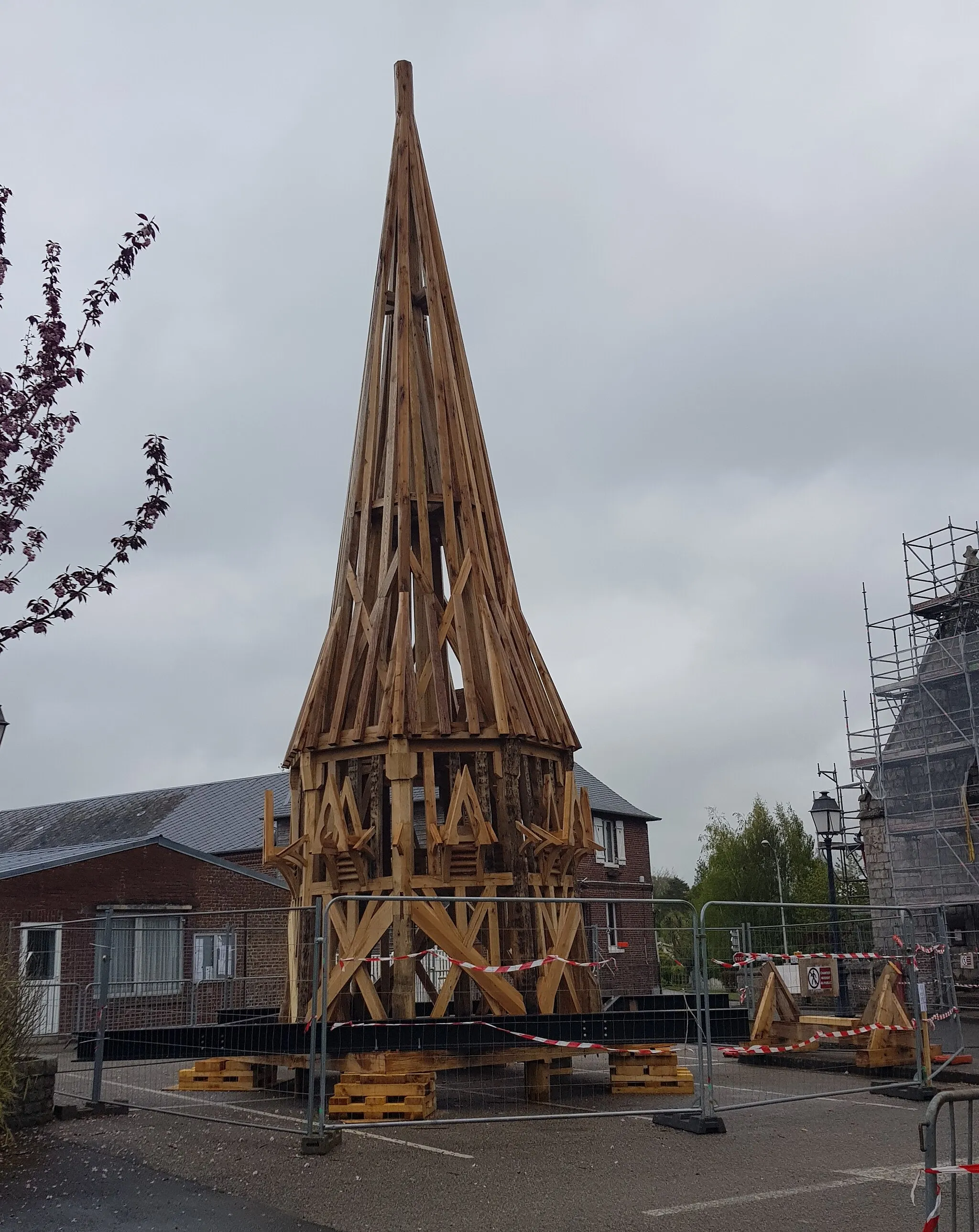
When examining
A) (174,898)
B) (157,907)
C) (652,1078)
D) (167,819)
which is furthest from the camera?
(167,819)

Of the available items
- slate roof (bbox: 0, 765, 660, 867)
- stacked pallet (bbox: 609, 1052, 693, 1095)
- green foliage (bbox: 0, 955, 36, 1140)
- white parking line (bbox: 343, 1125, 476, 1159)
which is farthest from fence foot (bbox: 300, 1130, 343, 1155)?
slate roof (bbox: 0, 765, 660, 867)

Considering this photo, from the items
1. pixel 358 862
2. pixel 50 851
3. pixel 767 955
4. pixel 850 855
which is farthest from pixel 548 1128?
pixel 850 855

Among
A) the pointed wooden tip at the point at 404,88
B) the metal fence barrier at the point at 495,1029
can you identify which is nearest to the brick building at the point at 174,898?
the metal fence barrier at the point at 495,1029

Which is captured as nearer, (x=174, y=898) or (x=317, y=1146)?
(x=317, y=1146)

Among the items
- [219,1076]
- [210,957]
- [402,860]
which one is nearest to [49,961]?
[210,957]

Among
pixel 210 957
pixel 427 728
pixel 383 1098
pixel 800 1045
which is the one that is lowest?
pixel 383 1098

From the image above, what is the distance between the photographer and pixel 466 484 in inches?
538

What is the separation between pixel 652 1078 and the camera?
11.1 meters

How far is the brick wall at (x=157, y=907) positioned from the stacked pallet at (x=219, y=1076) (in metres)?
3.18

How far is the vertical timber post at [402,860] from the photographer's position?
36.9 ft

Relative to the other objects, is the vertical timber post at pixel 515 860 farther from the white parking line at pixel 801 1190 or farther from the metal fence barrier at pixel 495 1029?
the white parking line at pixel 801 1190

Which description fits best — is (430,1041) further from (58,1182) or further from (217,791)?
(217,791)

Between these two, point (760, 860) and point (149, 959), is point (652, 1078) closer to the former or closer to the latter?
point (149, 959)

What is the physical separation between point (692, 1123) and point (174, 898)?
16.6m
